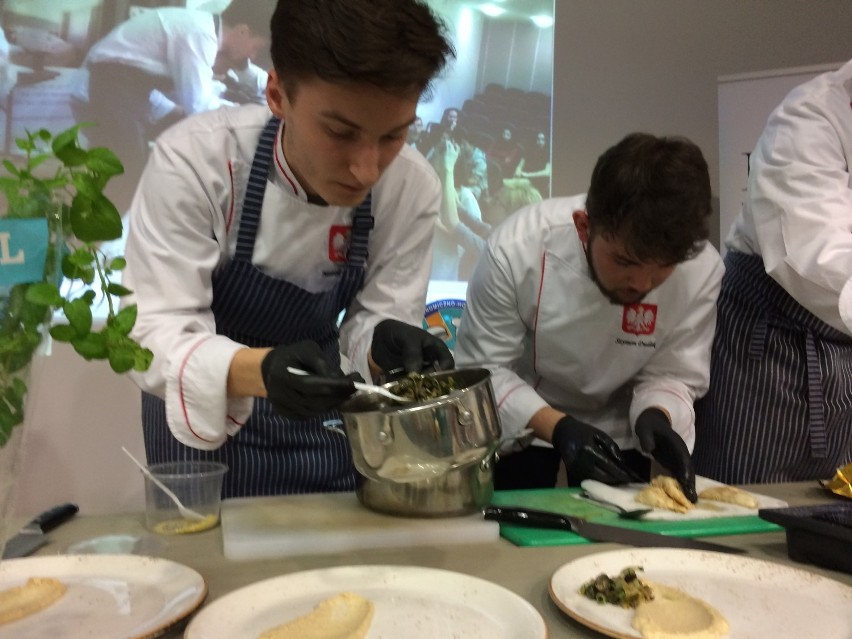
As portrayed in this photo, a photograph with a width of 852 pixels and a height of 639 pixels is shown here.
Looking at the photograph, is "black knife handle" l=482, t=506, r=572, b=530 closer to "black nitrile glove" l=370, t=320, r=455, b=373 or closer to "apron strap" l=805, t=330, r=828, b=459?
"black nitrile glove" l=370, t=320, r=455, b=373

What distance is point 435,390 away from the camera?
0.86 m

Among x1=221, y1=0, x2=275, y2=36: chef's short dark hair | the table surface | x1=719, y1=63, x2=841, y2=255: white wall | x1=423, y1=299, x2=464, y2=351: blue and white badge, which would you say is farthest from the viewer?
x1=719, y1=63, x2=841, y2=255: white wall

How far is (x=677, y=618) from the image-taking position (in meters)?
0.66

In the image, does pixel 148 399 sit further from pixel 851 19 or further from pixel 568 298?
pixel 851 19

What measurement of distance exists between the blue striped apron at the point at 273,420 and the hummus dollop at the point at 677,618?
2.10 ft

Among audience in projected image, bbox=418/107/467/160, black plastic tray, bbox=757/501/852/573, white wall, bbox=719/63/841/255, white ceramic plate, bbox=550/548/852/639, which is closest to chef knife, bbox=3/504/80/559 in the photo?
white ceramic plate, bbox=550/548/852/639

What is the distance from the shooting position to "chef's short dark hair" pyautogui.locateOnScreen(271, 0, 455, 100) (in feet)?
2.84

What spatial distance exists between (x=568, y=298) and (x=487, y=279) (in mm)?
175

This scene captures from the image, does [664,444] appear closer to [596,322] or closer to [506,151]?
[596,322]

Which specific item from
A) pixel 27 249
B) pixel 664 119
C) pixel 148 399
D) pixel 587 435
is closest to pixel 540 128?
pixel 664 119

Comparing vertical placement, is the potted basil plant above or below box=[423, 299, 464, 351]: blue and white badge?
below

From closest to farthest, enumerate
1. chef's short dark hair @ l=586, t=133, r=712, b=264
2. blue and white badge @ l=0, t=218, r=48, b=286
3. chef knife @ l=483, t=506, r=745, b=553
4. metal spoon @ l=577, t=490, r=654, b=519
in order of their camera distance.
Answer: blue and white badge @ l=0, t=218, r=48, b=286 → chef knife @ l=483, t=506, r=745, b=553 → metal spoon @ l=577, t=490, r=654, b=519 → chef's short dark hair @ l=586, t=133, r=712, b=264

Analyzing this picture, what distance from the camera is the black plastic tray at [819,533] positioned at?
0.81 metres

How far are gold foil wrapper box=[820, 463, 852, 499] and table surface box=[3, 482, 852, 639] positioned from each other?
10.1 inches
